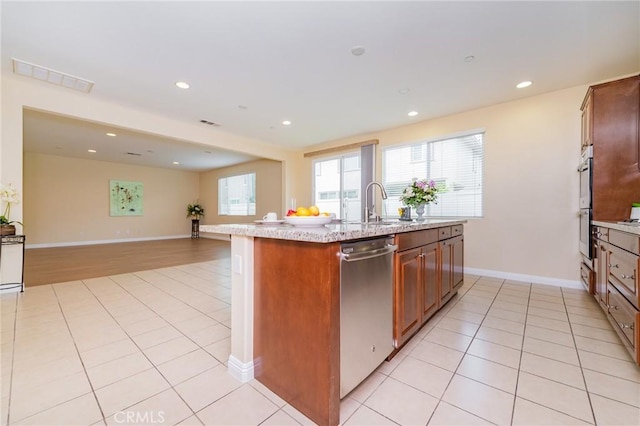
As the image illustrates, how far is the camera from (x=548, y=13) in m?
2.15

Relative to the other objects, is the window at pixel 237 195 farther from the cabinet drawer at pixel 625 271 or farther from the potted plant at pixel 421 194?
the cabinet drawer at pixel 625 271

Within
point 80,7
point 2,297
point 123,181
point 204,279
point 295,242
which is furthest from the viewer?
point 123,181

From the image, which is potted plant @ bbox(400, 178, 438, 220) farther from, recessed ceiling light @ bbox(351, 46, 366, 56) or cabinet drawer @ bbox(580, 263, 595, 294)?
cabinet drawer @ bbox(580, 263, 595, 294)

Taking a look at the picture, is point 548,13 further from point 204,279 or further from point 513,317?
point 204,279

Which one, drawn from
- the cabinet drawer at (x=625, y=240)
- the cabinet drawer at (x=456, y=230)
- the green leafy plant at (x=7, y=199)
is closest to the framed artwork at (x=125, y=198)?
the green leafy plant at (x=7, y=199)

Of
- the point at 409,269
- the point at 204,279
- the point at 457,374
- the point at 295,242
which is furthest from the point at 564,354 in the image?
the point at 204,279

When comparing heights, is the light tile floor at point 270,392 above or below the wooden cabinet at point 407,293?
below

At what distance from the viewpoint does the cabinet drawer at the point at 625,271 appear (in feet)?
5.30

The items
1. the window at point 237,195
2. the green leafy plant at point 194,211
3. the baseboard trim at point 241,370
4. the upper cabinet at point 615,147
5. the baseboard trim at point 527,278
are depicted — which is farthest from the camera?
the green leafy plant at point 194,211

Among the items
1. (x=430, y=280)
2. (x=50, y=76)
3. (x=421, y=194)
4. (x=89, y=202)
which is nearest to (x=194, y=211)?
(x=89, y=202)

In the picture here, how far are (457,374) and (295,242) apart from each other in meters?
1.35

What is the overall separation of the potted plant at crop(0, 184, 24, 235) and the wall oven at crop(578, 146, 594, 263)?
6786mm

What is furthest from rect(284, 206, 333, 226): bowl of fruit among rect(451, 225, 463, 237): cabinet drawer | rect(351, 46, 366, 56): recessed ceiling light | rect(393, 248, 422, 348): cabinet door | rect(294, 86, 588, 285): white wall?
rect(294, 86, 588, 285): white wall

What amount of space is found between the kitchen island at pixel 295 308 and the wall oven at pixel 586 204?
2.49 meters
